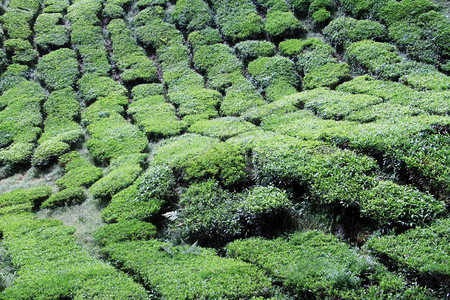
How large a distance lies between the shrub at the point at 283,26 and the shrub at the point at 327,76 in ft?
11.3

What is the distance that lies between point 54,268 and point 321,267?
5.93 m

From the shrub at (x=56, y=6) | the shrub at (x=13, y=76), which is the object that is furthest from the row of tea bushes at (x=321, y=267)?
the shrub at (x=56, y=6)

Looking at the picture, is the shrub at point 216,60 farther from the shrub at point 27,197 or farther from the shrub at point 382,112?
the shrub at point 27,197

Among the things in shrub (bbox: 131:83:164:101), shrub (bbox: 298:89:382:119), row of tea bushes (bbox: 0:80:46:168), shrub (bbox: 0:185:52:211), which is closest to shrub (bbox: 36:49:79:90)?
row of tea bushes (bbox: 0:80:46:168)

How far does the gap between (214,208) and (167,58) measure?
39.6ft

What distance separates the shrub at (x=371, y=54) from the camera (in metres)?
13.7

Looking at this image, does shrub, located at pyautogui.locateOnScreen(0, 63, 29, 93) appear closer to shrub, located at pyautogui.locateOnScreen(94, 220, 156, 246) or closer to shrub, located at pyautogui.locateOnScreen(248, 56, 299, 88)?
shrub, located at pyautogui.locateOnScreen(248, 56, 299, 88)

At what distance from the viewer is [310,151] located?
31.1ft

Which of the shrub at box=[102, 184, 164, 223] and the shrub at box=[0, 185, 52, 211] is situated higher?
the shrub at box=[102, 184, 164, 223]

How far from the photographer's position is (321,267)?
666 cm

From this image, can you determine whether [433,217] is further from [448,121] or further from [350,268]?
[448,121]

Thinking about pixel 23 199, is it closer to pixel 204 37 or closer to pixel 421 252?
pixel 421 252

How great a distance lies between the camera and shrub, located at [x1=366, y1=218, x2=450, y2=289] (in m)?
5.95

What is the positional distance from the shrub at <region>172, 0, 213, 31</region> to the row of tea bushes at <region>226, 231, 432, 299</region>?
1520cm
